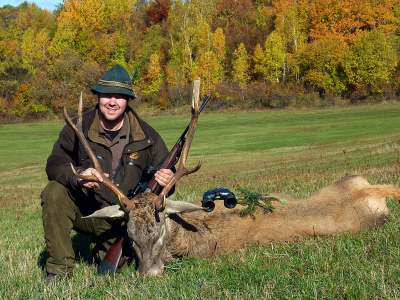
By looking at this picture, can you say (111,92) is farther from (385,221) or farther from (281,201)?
(385,221)

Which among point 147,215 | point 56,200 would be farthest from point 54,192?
point 147,215

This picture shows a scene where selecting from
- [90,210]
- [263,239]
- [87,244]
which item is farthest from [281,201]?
[87,244]

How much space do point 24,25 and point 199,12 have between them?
3928 centimetres

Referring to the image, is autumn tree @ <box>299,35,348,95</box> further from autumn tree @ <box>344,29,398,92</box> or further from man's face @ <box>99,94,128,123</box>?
man's face @ <box>99,94,128,123</box>

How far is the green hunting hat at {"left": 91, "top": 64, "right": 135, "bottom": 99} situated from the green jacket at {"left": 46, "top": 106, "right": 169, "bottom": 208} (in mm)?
326

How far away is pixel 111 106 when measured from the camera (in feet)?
18.8

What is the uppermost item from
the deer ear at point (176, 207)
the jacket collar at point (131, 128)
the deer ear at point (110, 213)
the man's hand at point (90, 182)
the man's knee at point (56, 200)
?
the jacket collar at point (131, 128)

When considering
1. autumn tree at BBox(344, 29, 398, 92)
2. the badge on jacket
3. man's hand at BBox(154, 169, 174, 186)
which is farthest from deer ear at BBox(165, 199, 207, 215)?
autumn tree at BBox(344, 29, 398, 92)

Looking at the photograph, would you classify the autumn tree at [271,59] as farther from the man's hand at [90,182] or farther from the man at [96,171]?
the man's hand at [90,182]

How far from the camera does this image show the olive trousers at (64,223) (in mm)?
4977

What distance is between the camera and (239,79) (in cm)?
6166

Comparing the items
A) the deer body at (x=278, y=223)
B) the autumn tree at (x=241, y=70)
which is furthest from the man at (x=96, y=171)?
the autumn tree at (x=241, y=70)

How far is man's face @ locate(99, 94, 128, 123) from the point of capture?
572 centimetres

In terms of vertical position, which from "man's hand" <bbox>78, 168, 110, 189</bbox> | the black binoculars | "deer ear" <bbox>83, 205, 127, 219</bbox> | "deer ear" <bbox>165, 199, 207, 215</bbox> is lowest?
the black binoculars
